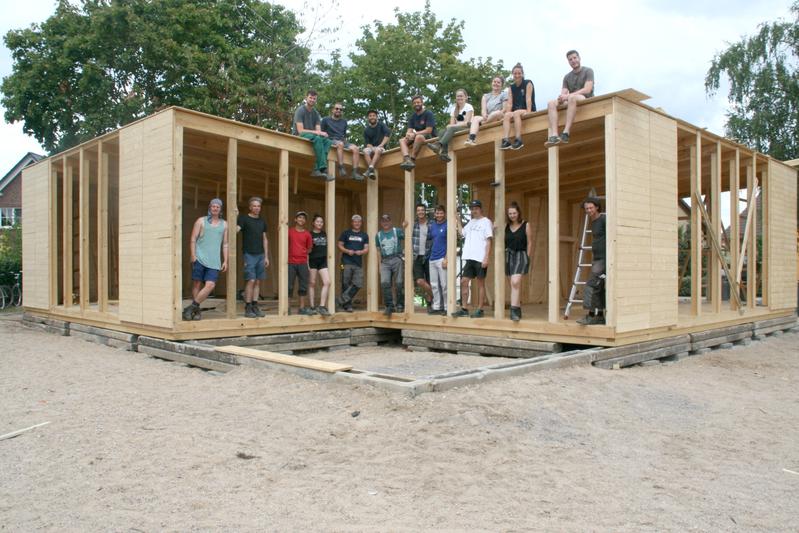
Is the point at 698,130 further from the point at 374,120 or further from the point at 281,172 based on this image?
the point at 281,172

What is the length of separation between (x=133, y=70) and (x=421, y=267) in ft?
48.7

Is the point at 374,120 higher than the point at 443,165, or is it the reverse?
the point at 374,120

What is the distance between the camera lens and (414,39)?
72.9ft

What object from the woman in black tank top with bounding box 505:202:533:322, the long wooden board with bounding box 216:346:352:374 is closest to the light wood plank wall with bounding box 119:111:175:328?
the long wooden board with bounding box 216:346:352:374

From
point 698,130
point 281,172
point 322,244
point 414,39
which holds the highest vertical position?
point 414,39

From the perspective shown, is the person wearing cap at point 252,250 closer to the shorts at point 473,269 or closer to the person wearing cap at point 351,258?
the person wearing cap at point 351,258

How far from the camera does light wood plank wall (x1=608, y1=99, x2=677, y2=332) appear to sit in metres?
6.15

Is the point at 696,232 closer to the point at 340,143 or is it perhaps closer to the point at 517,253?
the point at 517,253

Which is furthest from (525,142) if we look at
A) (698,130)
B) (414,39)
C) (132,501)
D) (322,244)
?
(414,39)

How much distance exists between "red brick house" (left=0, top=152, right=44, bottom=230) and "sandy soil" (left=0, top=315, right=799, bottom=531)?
93.2 feet

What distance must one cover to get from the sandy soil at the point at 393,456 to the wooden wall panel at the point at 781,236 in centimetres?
554

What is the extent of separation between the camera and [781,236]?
10344 millimetres

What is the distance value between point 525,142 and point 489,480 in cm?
540

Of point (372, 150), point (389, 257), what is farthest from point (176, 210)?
point (372, 150)
